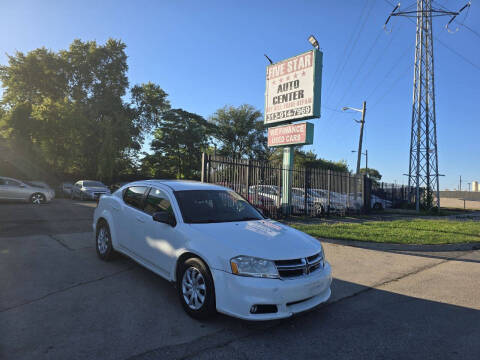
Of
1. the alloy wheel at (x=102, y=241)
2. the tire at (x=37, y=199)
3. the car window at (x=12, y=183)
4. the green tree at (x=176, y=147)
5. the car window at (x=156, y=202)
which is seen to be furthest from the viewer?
the green tree at (x=176, y=147)

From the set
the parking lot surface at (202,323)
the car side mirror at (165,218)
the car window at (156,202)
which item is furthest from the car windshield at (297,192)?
the car side mirror at (165,218)

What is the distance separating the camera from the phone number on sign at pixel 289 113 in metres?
12.6

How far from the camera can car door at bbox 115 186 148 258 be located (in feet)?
15.0

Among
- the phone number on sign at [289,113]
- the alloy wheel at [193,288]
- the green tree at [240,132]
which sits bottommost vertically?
the alloy wheel at [193,288]

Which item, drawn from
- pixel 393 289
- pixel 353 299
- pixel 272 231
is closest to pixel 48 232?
pixel 272 231

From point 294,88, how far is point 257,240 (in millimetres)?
10901

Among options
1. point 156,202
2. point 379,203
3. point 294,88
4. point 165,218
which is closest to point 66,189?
point 294,88

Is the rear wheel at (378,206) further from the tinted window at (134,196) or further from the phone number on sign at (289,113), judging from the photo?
the tinted window at (134,196)

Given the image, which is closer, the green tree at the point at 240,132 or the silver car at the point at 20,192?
the silver car at the point at 20,192

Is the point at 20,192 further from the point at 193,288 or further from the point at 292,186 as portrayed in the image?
the point at 193,288

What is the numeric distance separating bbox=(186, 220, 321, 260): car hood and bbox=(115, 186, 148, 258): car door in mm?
1198

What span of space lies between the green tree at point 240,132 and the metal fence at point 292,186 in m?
28.2

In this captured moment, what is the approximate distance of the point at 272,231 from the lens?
3898mm

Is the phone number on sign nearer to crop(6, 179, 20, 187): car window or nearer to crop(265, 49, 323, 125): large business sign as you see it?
crop(265, 49, 323, 125): large business sign
